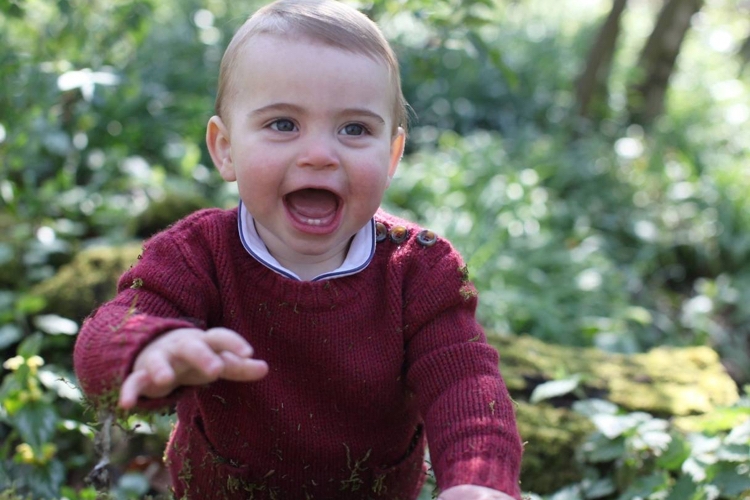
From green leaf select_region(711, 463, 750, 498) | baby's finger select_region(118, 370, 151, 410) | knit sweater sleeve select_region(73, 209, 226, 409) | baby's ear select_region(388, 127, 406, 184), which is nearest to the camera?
baby's finger select_region(118, 370, 151, 410)

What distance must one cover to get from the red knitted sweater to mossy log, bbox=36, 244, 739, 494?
102 cm

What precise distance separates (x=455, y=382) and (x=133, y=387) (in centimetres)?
73

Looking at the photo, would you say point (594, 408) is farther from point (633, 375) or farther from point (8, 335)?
point (8, 335)

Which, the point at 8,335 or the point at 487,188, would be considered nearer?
the point at 8,335

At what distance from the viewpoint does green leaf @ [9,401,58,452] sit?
2.56m

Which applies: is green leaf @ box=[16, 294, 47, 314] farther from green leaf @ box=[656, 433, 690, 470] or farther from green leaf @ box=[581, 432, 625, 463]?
green leaf @ box=[656, 433, 690, 470]

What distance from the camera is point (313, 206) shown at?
1.81 meters

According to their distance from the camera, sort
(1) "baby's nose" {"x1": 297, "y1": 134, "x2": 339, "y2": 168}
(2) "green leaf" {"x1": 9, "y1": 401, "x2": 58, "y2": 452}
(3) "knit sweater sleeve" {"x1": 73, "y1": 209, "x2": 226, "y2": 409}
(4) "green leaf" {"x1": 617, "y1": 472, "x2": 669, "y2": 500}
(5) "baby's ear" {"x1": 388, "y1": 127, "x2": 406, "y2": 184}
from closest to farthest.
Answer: (3) "knit sweater sleeve" {"x1": 73, "y1": 209, "x2": 226, "y2": 409} < (1) "baby's nose" {"x1": 297, "y1": 134, "x2": 339, "y2": 168} < (5) "baby's ear" {"x1": 388, "y1": 127, "x2": 406, "y2": 184} < (4) "green leaf" {"x1": 617, "y1": 472, "x2": 669, "y2": 500} < (2) "green leaf" {"x1": 9, "y1": 401, "x2": 58, "y2": 452}

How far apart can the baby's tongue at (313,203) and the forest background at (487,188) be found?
61 centimetres

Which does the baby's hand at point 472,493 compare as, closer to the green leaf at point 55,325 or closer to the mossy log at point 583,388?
the mossy log at point 583,388

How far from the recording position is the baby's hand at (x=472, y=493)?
5.09 feet

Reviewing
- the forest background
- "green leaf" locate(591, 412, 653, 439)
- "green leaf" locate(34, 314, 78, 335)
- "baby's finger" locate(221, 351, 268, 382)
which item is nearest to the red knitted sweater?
the forest background

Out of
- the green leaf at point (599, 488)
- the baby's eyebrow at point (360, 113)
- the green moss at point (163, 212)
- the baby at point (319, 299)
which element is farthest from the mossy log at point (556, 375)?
the baby's eyebrow at point (360, 113)

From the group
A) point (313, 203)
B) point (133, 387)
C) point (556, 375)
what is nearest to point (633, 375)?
point (556, 375)
